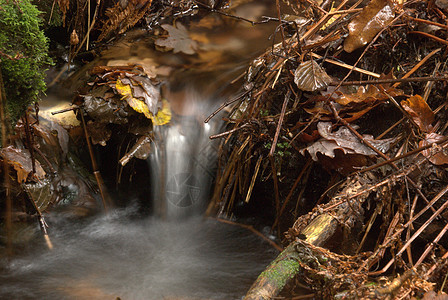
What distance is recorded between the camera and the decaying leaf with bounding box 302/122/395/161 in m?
2.19

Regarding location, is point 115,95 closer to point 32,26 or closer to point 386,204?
point 32,26

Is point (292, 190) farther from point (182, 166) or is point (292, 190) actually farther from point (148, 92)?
point (148, 92)

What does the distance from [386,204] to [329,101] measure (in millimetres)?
662

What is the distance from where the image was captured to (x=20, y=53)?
7.72ft

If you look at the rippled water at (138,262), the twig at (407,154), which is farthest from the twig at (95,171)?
the twig at (407,154)

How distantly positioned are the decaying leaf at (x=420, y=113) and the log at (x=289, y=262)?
0.76m

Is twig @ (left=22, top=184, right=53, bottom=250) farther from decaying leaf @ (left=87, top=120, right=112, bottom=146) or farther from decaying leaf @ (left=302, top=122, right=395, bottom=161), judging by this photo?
decaying leaf @ (left=302, top=122, right=395, bottom=161)

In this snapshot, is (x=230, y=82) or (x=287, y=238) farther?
(x=230, y=82)

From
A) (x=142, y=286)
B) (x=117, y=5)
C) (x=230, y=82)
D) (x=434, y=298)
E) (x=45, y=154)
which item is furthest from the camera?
(x=117, y=5)

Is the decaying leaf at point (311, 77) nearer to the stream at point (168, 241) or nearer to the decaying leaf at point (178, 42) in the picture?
the stream at point (168, 241)

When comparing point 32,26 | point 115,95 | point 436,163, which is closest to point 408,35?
point 436,163

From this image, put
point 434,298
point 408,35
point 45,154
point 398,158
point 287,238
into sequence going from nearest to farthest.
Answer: point 434,298 < point 287,238 < point 398,158 < point 408,35 < point 45,154

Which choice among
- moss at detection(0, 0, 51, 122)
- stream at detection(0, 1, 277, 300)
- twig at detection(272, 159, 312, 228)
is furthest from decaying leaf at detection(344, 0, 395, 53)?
moss at detection(0, 0, 51, 122)

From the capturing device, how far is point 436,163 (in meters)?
2.02
